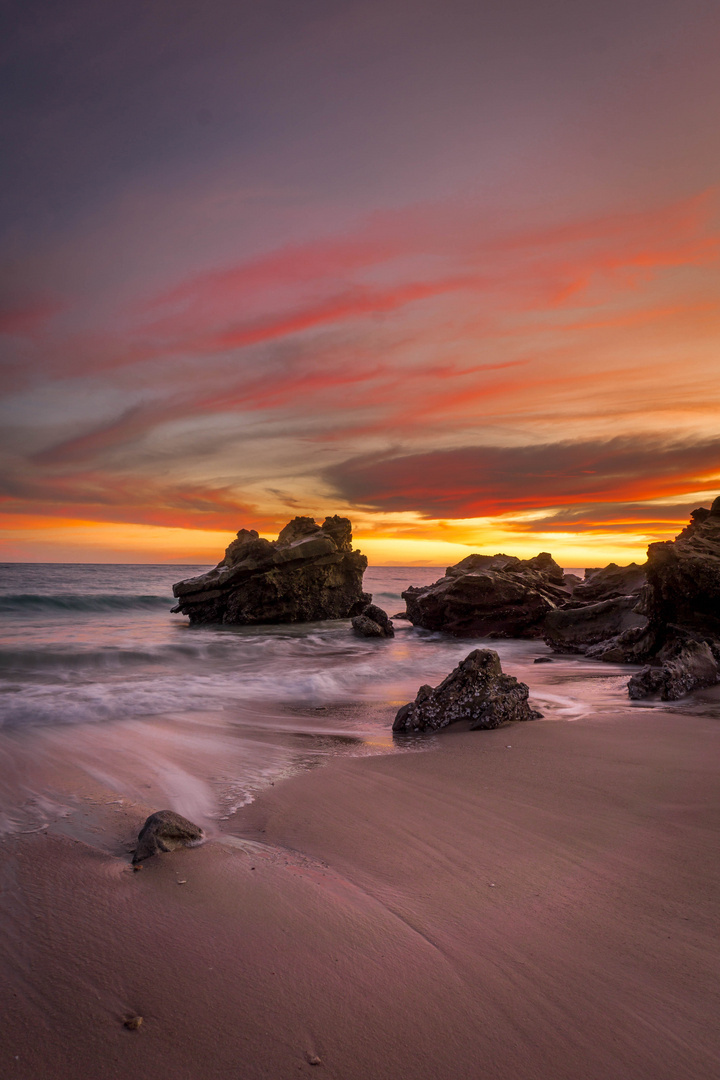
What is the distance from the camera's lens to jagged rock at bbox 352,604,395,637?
2119 centimetres

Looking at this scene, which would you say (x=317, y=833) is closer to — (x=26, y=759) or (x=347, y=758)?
(x=347, y=758)

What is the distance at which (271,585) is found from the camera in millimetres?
25562

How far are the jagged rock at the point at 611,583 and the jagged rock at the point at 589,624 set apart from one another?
7.90 ft

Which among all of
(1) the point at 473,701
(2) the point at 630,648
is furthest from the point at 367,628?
(1) the point at 473,701

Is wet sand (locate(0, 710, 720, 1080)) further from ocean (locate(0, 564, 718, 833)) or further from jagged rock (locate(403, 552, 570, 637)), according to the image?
jagged rock (locate(403, 552, 570, 637))

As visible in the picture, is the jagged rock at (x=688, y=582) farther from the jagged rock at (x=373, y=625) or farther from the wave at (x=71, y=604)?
the wave at (x=71, y=604)

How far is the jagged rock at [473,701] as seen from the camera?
650 cm

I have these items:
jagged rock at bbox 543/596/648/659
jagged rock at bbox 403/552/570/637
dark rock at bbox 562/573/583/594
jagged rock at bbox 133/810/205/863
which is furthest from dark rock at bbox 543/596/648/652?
jagged rock at bbox 133/810/205/863

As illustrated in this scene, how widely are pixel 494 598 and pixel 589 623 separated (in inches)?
202

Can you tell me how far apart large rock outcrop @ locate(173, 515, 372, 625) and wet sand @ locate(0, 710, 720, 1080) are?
70.4 ft

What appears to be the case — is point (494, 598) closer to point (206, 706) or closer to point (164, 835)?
point (206, 706)

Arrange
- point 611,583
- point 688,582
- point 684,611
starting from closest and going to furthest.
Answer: point 688,582, point 684,611, point 611,583

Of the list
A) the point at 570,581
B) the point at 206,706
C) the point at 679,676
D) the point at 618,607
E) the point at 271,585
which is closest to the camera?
the point at 679,676

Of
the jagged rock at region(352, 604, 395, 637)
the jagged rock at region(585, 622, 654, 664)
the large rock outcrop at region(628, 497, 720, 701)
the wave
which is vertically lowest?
the wave
